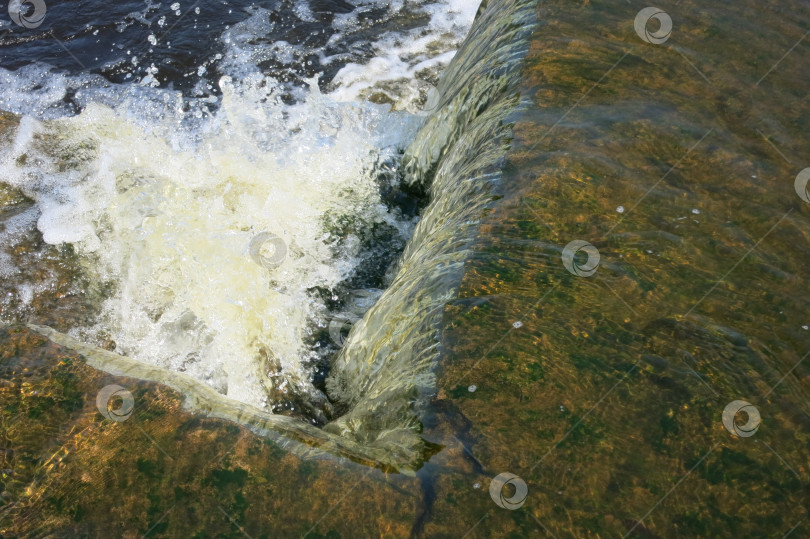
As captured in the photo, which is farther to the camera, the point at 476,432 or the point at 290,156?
the point at 290,156

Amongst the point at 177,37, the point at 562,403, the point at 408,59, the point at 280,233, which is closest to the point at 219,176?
the point at 280,233

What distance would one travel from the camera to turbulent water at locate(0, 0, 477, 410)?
369 centimetres

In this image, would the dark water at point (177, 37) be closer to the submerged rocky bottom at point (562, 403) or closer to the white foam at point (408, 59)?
the white foam at point (408, 59)

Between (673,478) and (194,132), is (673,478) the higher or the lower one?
the higher one

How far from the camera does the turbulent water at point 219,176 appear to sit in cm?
369

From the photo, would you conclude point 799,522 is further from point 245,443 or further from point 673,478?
point 245,443

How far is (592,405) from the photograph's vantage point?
6.52 ft

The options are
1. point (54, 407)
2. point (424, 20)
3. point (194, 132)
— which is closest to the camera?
point (54, 407)

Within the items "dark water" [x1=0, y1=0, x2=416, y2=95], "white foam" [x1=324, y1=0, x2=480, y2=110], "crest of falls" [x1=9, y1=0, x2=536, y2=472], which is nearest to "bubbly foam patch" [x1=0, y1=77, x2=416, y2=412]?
"crest of falls" [x1=9, y1=0, x2=536, y2=472]

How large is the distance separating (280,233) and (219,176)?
0.67 metres

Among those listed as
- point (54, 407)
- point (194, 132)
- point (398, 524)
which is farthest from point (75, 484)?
point (194, 132)

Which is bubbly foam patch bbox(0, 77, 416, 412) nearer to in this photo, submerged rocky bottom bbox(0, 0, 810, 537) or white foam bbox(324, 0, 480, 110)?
white foam bbox(324, 0, 480, 110)

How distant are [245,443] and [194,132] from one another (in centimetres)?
428

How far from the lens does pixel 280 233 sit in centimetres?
422
